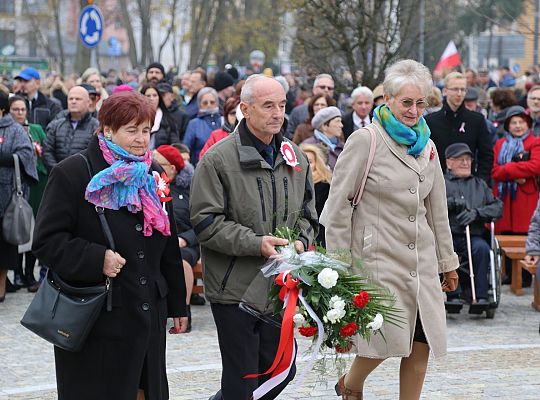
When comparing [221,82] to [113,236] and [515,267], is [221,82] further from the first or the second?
[113,236]

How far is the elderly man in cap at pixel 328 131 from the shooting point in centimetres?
1169

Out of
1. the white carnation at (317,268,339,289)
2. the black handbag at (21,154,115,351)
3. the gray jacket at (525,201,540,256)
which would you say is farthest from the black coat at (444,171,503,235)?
the black handbag at (21,154,115,351)

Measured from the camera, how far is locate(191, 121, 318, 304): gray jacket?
6203mm

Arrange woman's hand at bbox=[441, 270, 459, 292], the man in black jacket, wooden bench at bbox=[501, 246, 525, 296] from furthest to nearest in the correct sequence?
wooden bench at bbox=[501, 246, 525, 296] → the man in black jacket → woman's hand at bbox=[441, 270, 459, 292]

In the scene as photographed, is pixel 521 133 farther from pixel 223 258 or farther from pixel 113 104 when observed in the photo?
pixel 113 104

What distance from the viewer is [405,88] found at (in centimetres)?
639

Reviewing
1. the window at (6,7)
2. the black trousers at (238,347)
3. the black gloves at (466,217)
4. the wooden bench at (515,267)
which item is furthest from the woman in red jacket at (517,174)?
the window at (6,7)

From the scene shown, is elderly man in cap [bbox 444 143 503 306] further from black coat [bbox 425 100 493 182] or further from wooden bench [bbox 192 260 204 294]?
wooden bench [bbox 192 260 204 294]

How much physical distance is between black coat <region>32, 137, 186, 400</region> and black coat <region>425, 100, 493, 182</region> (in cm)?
696

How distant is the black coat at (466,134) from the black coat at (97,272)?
6.96 m

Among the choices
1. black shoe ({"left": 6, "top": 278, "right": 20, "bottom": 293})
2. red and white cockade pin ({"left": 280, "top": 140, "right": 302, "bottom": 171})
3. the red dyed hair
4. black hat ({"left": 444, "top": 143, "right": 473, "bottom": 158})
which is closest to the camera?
the red dyed hair

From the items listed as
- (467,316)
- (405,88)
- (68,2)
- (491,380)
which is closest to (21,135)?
(467,316)

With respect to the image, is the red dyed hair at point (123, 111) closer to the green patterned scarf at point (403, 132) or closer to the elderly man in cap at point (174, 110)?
the green patterned scarf at point (403, 132)

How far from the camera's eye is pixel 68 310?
Result: 214 inches
